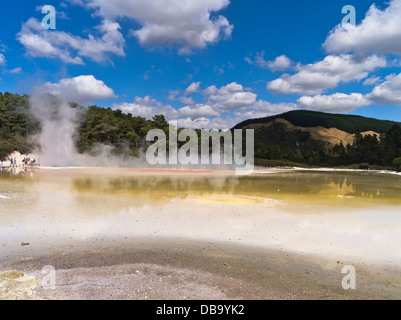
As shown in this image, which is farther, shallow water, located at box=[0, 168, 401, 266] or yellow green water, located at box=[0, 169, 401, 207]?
yellow green water, located at box=[0, 169, 401, 207]

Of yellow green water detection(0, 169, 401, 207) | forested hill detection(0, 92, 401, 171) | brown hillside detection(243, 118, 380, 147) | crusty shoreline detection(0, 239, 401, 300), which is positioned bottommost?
crusty shoreline detection(0, 239, 401, 300)

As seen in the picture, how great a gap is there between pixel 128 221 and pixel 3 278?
5.18 metres

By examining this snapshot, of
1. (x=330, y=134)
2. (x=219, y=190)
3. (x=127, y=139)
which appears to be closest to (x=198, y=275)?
(x=219, y=190)

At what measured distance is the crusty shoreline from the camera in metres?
5.25

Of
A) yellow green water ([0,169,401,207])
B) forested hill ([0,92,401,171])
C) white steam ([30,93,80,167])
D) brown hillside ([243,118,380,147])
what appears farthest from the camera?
brown hillside ([243,118,380,147])

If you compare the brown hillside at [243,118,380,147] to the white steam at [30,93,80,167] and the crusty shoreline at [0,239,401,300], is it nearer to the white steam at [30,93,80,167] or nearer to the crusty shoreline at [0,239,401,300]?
the white steam at [30,93,80,167]

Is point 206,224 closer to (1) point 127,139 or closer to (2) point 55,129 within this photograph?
(1) point 127,139

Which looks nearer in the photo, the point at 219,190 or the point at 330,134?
the point at 219,190

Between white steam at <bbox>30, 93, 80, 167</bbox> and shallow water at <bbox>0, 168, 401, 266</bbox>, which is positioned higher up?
white steam at <bbox>30, 93, 80, 167</bbox>

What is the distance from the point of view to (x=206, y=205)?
1398 cm

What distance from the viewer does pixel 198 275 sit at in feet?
19.9

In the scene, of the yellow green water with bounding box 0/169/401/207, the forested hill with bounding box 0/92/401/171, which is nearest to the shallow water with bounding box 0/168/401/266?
the yellow green water with bounding box 0/169/401/207

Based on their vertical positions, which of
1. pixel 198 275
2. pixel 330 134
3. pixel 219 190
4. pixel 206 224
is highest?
pixel 330 134
